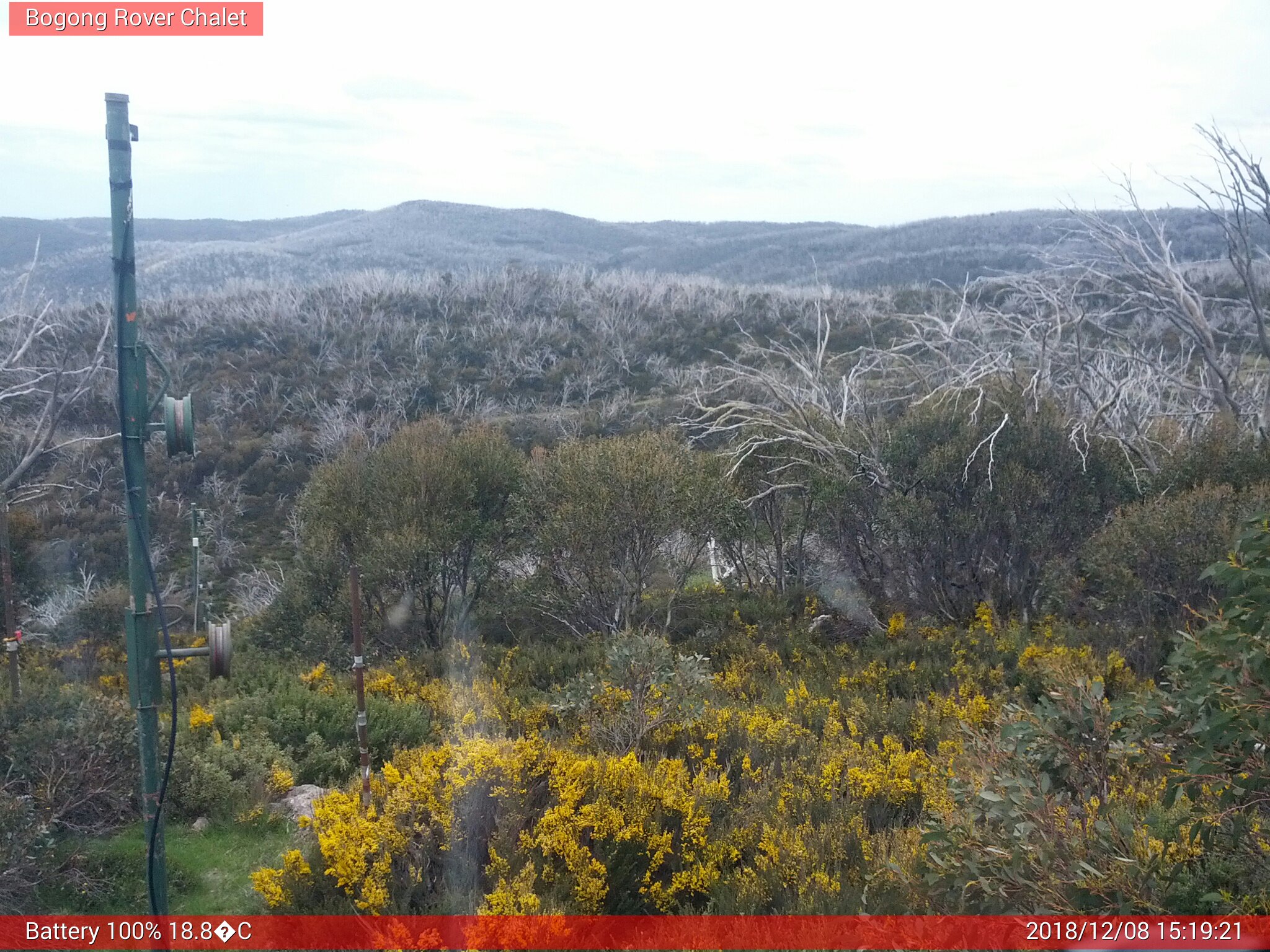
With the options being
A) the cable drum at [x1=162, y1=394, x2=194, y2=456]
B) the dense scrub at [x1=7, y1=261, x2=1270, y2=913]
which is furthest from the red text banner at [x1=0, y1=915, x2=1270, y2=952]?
the cable drum at [x1=162, y1=394, x2=194, y2=456]

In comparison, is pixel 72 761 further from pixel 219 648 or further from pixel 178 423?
pixel 178 423

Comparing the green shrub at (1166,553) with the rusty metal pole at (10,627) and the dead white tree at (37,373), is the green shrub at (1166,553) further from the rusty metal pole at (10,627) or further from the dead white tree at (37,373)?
the dead white tree at (37,373)

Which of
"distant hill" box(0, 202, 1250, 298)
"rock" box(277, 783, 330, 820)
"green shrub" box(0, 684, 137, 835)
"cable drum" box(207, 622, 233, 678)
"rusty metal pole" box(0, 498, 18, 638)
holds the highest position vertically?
"distant hill" box(0, 202, 1250, 298)

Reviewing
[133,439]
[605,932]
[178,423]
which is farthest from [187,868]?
[178,423]

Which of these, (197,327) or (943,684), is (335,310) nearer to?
(197,327)

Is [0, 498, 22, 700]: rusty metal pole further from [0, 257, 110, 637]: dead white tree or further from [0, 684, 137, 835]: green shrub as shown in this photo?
[0, 257, 110, 637]: dead white tree

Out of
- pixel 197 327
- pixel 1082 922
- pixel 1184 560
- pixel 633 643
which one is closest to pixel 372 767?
pixel 633 643

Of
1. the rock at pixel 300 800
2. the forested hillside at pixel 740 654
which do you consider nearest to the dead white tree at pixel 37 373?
the forested hillside at pixel 740 654

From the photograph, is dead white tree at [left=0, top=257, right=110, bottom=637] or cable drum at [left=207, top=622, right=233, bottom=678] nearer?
cable drum at [left=207, top=622, right=233, bottom=678]
